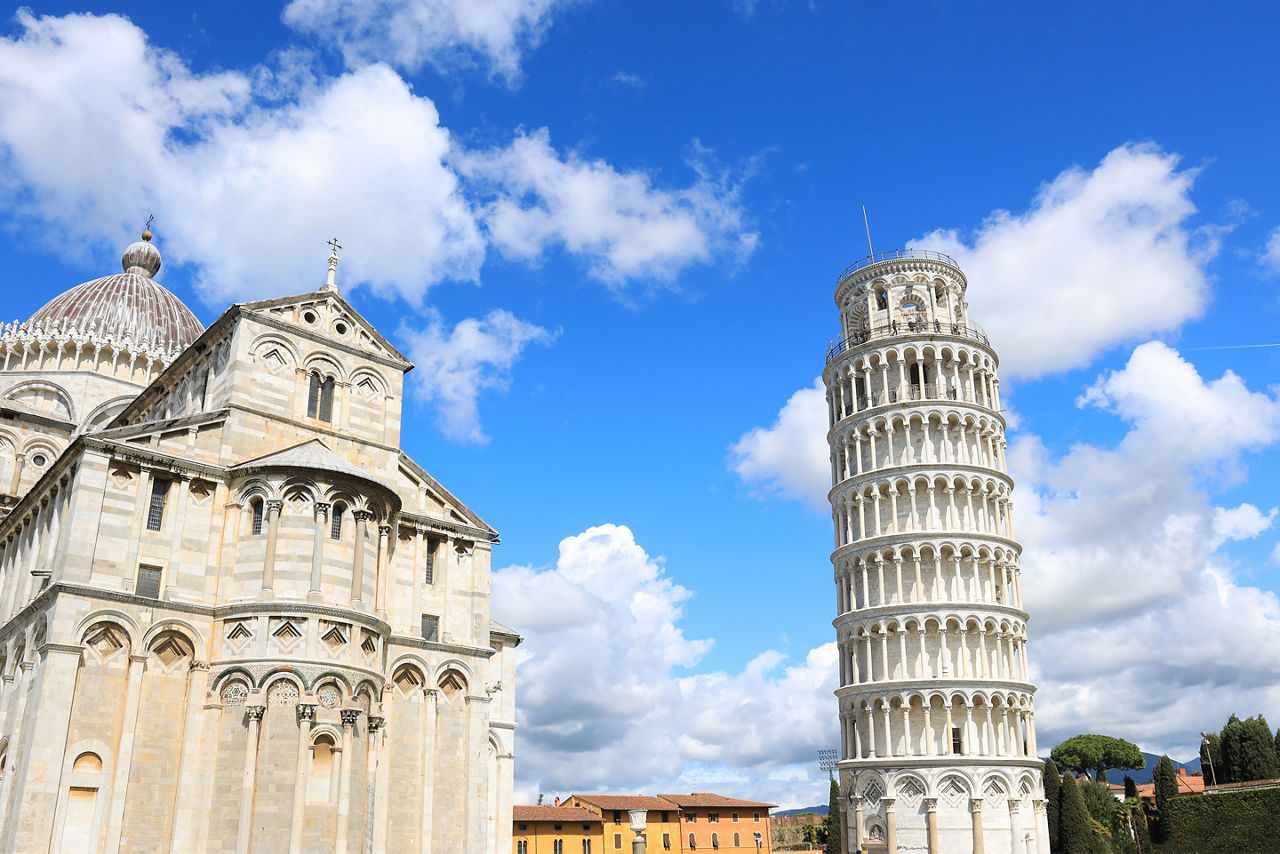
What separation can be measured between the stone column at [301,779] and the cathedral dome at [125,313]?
2947 cm

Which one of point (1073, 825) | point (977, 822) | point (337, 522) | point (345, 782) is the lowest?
point (1073, 825)

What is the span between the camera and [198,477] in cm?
2956

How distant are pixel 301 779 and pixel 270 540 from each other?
21.6 ft

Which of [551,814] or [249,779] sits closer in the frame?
[249,779]

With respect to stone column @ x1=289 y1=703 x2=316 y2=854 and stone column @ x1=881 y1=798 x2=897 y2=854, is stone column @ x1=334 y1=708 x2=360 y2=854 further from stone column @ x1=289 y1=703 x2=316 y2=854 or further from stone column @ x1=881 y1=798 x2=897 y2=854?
stone column @ x1=881 y1=798 x2=897 y2=854

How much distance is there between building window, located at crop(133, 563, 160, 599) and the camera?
27656 millimetres

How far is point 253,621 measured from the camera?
28.0m

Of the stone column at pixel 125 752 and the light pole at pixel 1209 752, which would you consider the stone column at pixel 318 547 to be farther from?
the light pole at pixel 1209 752

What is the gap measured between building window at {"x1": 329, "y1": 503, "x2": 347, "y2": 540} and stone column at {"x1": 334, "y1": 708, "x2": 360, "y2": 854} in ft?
16.5

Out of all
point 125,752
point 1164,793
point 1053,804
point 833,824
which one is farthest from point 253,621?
point 1164,793

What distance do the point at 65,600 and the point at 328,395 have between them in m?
10.6

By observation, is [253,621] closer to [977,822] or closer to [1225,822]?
[977,822]

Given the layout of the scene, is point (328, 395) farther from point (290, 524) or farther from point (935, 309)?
point (935, 309)

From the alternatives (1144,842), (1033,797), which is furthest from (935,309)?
(1144,842)
